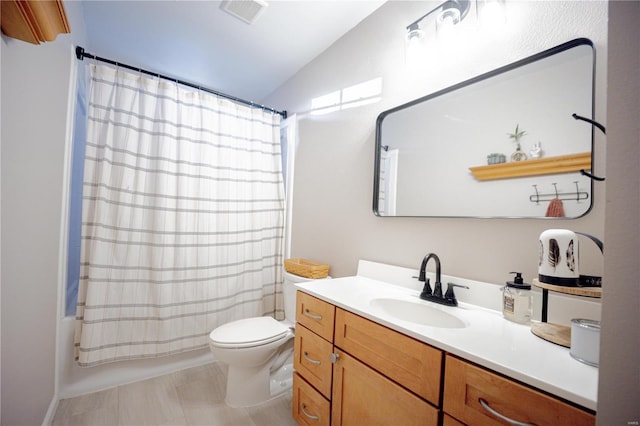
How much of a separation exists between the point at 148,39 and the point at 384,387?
2690mm

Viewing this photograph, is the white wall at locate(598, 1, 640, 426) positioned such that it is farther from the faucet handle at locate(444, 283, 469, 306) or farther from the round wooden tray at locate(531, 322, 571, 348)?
the faucet handle at locate(444, 283, 469, 306)

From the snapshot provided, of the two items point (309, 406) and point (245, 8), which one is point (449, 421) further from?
point (245, 8)

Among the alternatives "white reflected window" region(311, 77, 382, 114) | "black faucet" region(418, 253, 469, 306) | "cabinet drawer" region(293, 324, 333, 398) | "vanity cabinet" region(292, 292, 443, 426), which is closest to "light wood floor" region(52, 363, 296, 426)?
"vanity cabinet" region(292, 292, 443, 426)

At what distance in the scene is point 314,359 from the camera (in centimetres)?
122

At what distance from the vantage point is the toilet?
1.47m

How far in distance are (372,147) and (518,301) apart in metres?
1.09

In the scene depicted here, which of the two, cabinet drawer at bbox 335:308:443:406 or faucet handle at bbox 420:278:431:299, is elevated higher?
faucet handle at bbox 420:278:431:299

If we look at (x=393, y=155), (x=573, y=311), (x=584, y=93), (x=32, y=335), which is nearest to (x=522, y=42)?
(x=584, y=93)

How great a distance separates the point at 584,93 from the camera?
2.91 ft

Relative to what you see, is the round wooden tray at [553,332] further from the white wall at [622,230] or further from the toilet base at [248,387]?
the toilet base at [248,387]

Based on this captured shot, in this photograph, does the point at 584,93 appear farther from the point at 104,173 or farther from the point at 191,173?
the point at 104,173

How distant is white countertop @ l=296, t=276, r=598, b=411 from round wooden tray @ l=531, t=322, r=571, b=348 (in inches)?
0.6

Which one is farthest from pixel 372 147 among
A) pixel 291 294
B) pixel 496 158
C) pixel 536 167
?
pixel 291 294

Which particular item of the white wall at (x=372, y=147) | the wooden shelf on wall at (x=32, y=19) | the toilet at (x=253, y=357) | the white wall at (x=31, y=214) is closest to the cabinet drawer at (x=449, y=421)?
the white wall at (x=372, y=147)
